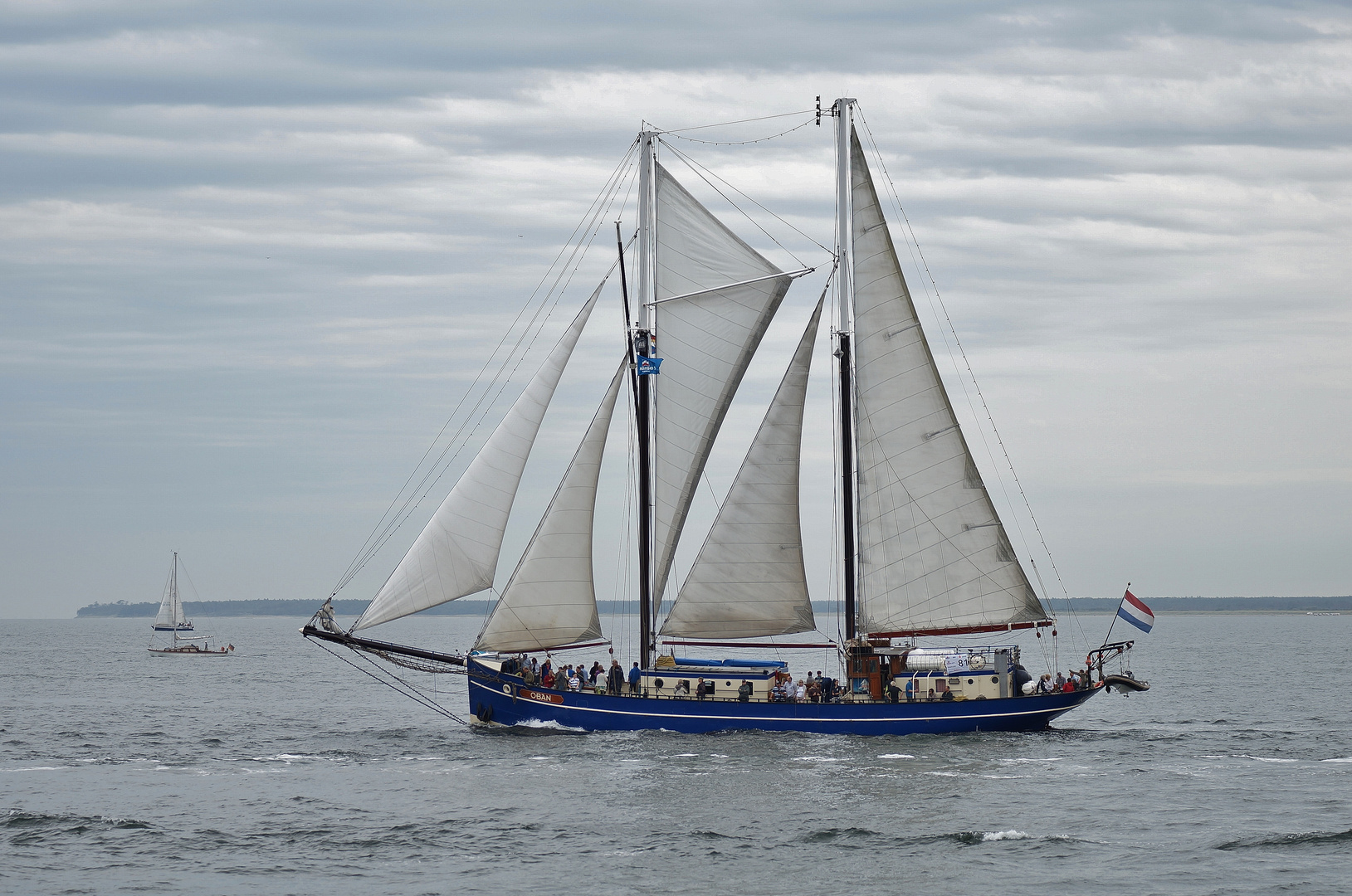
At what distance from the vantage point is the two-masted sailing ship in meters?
44.9

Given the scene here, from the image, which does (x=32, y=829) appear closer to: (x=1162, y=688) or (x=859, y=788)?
(x=859, y=788)

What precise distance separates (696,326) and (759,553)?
8.26m

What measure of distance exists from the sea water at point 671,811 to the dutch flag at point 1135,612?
172 inches

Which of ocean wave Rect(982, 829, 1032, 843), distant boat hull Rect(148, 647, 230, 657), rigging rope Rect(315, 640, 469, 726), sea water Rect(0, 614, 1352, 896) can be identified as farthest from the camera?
distant boat hull Rect(148, 647, 230, 657)

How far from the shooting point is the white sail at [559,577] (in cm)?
4597

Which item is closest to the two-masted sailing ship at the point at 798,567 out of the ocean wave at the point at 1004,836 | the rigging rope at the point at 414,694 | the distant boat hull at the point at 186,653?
the rigging rope at the point at 414,694

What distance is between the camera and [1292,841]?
32.3 meters

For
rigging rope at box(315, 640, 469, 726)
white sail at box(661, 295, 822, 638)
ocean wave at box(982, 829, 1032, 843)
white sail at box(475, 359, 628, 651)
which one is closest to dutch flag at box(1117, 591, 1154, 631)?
white sail at box(661, 295, 822, 638)

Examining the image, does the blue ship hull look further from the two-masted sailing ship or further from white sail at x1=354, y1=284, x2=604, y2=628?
white sail at x1=354, y1=284, x2=604, y2=628

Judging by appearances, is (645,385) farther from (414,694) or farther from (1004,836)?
(414,694)

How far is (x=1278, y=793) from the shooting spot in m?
38.6

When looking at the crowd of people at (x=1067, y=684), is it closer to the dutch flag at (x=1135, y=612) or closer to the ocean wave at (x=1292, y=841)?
the dutch flag at (x=1135, y=612)

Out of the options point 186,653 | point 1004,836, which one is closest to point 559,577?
point 1004,836

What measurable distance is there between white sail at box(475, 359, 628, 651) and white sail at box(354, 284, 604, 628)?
1.27 metres
